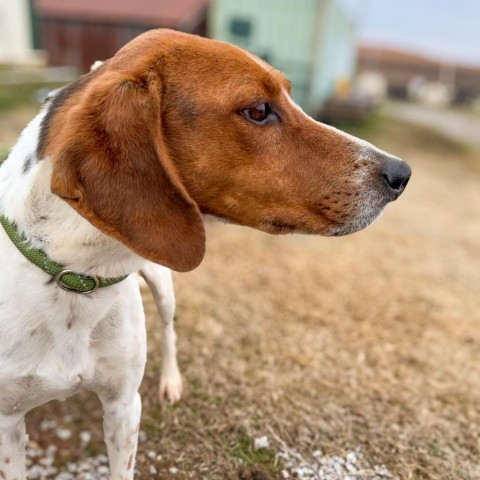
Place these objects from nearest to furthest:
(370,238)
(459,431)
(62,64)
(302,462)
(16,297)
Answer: (16,297) → (302,462) → (459,431) → (370,238) → (62,64)

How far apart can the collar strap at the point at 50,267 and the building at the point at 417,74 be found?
972 inches

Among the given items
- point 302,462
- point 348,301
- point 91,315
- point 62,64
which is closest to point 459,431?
point 302,462

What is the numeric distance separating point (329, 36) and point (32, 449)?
11.4 meters

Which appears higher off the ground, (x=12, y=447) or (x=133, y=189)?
(x=133, y=189)

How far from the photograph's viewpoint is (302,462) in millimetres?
3043

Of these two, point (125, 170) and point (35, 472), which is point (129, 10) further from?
point (125, 170)

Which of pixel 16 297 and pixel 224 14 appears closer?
pixel 16 297

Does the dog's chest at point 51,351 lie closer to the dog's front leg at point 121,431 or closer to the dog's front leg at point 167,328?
the dog's front leg at point 121,431

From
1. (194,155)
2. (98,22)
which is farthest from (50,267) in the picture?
(98,22)

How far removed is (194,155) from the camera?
1.95 m

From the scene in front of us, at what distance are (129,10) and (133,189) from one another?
62.2 feet

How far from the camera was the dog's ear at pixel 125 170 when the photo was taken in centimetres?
170

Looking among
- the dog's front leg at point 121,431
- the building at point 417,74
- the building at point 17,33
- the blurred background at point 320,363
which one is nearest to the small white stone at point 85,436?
the blurred background at point 320,363

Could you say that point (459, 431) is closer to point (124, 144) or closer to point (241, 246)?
point (124, 144)
